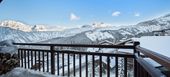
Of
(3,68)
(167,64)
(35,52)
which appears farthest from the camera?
(35,52)

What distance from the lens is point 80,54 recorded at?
186 inches

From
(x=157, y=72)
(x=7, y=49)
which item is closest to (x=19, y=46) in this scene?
(x=7, y=49)

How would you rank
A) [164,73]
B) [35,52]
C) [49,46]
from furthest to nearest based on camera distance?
1. [35,52]
2. [49,46]
3. [164,73]

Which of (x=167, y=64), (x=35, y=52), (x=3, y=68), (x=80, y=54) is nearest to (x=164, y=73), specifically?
(x=167, y=64)

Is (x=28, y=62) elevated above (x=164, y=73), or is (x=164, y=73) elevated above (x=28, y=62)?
(x=164, y=73)

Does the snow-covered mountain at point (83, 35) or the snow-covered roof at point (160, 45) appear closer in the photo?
the snow-covered roof at point (160, 45)

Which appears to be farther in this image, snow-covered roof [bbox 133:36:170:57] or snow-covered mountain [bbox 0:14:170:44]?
snow-covered mountain [bbox 0:14:170:44]

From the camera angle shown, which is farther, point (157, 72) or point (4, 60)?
point (4, 60)

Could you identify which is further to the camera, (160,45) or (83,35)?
(83,35)

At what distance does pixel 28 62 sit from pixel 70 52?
6.32 feet

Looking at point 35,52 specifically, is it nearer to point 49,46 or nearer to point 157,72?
point 49,46

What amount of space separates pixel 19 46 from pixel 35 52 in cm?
92

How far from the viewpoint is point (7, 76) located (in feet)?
15.5

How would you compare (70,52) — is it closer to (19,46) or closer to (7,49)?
(7,49)
